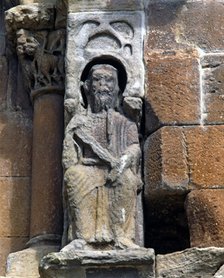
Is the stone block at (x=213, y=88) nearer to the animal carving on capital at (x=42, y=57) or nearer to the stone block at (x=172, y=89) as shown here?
the stone block at (x=172, y=89)

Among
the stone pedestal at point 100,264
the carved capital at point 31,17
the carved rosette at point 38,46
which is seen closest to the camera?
the stone pedestal at point 100,264

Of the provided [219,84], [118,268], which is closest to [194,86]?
[219,84]

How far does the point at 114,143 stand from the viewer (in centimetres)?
897

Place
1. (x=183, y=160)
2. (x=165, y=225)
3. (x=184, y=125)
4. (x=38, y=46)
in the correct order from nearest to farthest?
(x=183, y=160) → (x=184, y=125) → (x=165, y=225) → (x=38, y=46)

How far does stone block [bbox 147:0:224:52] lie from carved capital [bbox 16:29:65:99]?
67 cm

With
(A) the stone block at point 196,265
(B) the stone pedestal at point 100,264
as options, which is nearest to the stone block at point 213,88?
(A) the stone block at point 196,265

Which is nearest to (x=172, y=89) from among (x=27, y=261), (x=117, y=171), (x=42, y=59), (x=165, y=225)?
(x=117, y=171)

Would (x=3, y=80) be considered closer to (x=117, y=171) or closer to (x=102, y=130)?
(x=102, y=130)

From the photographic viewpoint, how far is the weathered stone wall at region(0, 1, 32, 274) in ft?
31.1

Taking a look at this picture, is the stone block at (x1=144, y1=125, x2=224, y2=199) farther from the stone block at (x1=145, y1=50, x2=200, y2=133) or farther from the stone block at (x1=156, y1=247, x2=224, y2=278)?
the stone block at (x1=156, y1=247, x2=224, y2=278)

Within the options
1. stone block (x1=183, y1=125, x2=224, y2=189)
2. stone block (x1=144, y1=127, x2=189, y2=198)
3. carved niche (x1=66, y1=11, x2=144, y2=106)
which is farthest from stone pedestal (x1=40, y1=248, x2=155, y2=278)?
carved niche (x1=66, y1=11, x2=144, y2=106)

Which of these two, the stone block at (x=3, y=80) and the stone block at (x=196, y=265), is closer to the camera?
the stone block at (x=196, y=265)

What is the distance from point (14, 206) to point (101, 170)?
925 mm

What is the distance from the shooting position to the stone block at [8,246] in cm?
939
